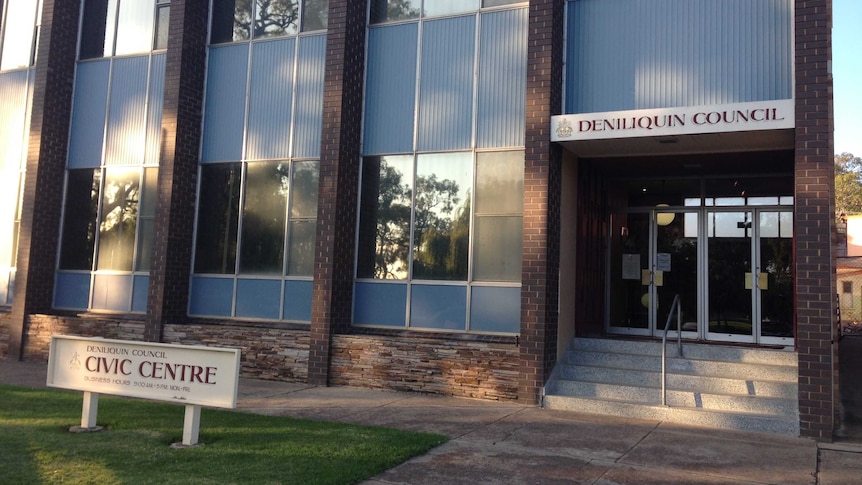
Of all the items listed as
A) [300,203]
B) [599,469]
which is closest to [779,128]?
[599,469]

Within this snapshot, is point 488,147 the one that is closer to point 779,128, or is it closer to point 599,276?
point 599,276

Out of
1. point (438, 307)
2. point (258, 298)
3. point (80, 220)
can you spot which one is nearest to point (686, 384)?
point (438, 307)

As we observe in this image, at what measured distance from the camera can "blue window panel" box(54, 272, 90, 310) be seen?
48.7 ft

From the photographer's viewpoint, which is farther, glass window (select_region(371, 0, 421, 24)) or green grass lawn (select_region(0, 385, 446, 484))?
glass window (select_region(371, 0, 421, 24))

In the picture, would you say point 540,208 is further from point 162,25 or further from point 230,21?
point 162,25

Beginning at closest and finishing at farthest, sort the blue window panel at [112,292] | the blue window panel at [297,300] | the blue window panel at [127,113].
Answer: the blue window panel at [297,300], the blue window panel at [112,292], the blue window panel at [127,113]

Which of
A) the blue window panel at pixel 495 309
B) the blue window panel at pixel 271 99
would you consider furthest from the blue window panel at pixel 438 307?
the blue window panel at pixel 271 99

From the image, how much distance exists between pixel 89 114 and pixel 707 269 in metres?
12.8

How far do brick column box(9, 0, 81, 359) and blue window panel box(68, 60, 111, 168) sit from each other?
0.17 meters

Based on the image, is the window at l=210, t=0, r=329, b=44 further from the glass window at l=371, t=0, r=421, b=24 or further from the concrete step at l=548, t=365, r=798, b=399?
the concrete step at l=548, t=365, r=798, b=399

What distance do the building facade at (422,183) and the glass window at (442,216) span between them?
4 cm

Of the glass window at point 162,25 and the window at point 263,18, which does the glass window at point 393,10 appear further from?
the glass window at point 162,25

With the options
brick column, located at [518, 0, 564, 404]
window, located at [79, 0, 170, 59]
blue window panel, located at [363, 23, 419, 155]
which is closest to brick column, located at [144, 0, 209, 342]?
window, located at [79, 0, 170, 59]

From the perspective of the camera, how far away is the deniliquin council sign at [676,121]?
9297 millimetres
